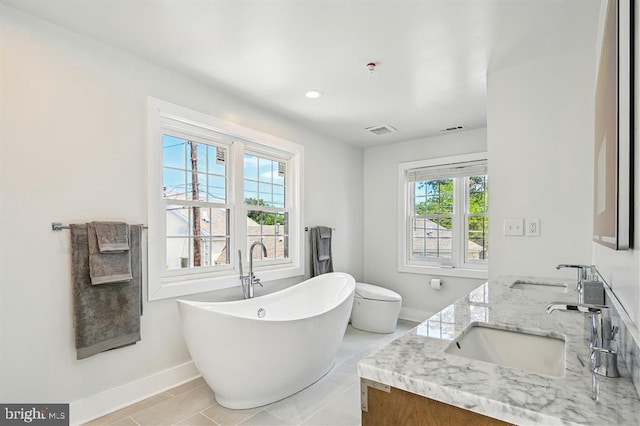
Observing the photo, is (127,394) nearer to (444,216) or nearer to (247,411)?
(247,411)

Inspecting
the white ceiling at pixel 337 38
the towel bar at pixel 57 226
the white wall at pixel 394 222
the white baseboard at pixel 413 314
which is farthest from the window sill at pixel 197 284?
the white baseboard at pixel 413 314

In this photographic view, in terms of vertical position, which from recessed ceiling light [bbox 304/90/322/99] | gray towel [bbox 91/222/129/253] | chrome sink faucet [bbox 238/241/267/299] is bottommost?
chrome sink faucet [bbox 238/241/267/299]

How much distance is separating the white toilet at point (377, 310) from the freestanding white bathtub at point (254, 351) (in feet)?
4.44

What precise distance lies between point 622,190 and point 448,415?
0.74m

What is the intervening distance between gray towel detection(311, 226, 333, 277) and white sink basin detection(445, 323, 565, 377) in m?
2.72

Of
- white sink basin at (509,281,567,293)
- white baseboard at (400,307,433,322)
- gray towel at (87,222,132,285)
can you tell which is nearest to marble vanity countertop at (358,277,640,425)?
white sink basin at (509,281,567,293)

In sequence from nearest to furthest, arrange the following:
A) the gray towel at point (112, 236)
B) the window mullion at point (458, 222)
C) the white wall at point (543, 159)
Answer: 1. the gray towel at point (112, 236)
2. the white wall at point (543, 159)
3. the window mullion at point (458, 222)

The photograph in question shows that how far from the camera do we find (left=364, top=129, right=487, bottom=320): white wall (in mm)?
4148

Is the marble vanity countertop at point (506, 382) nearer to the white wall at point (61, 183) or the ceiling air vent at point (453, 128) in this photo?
the white wall at point (61, 183)

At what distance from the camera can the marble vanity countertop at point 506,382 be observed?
2.16 ft

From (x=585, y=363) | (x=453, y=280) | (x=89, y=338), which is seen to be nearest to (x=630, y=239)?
(x=585, y=363)

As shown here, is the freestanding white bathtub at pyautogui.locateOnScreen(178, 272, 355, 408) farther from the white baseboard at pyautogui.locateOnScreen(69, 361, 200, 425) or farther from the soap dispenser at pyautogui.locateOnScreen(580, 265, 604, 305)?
the soap dispenser at pyautogui.locateOnScreen(580, 265, 604, 305)

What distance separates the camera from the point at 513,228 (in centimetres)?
244

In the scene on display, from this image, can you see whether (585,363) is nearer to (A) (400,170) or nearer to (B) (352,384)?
(B) (352,384)
